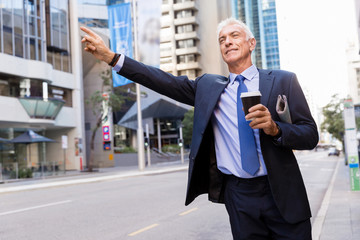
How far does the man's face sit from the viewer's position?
2482 mm

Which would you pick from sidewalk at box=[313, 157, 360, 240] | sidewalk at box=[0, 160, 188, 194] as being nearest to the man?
sidewalk at box=[313, 157, 360, 240]

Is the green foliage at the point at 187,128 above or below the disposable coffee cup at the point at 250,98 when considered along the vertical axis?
above

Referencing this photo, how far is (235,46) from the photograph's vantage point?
2482 millimetres

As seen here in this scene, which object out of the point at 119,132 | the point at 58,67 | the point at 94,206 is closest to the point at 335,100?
the point at 119,132

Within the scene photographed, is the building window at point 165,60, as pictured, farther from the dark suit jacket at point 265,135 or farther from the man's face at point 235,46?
the man's face at point 235,46

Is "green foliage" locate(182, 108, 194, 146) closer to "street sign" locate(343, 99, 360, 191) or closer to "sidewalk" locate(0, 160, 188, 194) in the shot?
"sidewalk" locate(0, 160, 188, 194)

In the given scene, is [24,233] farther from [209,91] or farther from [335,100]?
[335,100]

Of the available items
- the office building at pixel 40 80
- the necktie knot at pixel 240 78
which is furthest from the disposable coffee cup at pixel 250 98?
the office building at pixel 40 80

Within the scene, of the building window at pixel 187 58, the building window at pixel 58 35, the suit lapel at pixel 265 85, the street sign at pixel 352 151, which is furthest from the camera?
the building window at pixel 58 35

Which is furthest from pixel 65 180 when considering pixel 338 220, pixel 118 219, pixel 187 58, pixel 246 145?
pixel 246 145

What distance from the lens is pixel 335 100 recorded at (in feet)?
167

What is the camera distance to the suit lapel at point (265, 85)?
2309mm

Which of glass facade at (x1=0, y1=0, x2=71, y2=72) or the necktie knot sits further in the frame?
glass facade at (x1=0, y1=0, x2=71, y2=72)

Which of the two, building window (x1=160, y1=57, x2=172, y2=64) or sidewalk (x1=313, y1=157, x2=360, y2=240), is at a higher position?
building window (x1=160, y1=57, x2=172, y2=64)
